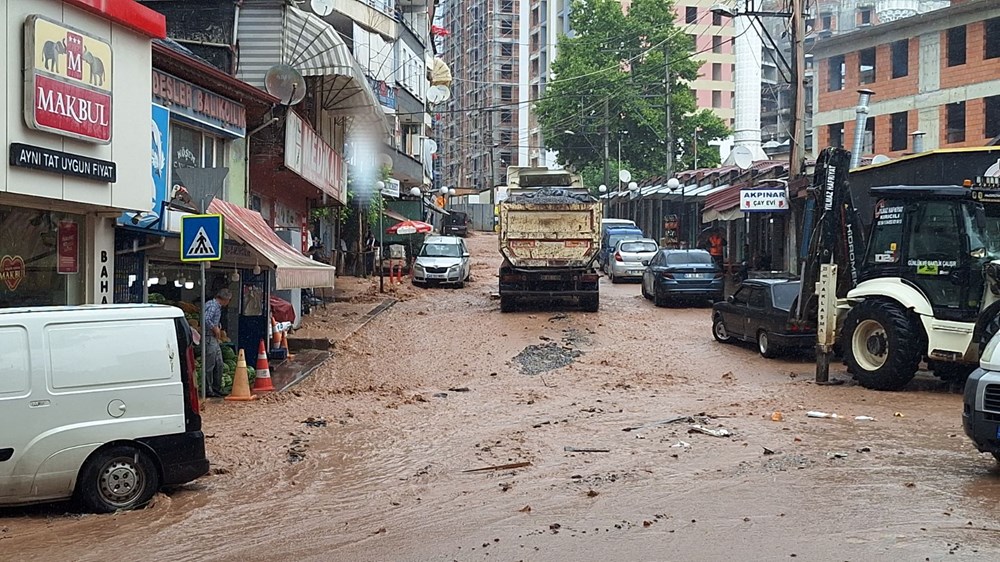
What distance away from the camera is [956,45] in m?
39.4

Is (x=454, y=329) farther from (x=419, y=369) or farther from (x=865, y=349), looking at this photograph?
(x=865, y=349)

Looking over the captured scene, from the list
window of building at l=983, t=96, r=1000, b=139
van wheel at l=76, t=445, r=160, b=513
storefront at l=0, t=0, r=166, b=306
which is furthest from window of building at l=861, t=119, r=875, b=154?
van wheel at l=76, t=445, r=160, b=513

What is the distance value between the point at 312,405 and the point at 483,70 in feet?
350

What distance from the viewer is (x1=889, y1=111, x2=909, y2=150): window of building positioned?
1660 inches

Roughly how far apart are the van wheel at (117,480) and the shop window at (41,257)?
4.74m

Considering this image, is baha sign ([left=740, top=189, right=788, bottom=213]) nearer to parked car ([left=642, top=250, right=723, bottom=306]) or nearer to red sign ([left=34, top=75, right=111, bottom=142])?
parked car ([left=642, top=250, right=723, bottom=306])

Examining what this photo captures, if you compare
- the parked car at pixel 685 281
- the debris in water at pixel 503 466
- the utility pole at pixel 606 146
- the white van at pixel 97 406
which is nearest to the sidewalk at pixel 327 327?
the debris in water at pixel 503 466

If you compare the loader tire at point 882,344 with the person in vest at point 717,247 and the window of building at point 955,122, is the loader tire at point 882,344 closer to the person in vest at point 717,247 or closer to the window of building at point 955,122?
the person in vest at point 717,247

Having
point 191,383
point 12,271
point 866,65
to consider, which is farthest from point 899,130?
point 191,383

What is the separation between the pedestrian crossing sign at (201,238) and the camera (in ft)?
44.3

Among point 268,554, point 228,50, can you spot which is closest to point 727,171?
point 228,50

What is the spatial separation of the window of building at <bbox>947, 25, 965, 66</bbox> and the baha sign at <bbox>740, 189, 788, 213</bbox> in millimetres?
16926

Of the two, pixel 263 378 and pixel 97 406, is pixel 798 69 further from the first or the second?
pixel 97 406

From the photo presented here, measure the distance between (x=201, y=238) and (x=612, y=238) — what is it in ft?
93.8
